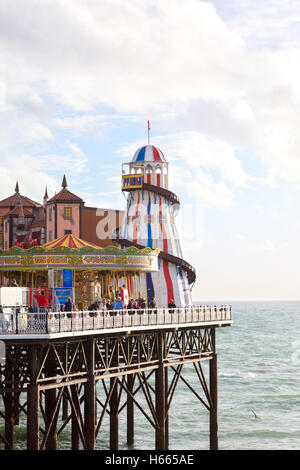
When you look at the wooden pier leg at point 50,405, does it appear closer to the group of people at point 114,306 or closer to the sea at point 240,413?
the group of people at point 114,306

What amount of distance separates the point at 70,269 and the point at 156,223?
22236mm

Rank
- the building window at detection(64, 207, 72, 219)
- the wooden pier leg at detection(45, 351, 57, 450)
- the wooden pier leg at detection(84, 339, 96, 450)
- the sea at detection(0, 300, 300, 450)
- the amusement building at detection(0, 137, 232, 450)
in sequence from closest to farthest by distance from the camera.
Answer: the amusement building at detection(0, 137, 232, 450)
the wooden pier leg at detection(84, 339, 96, 450)
the wooden pier leg at detection(45, 351, 57, 450)
the sea at detection(0, 300, 300, 450)
the building window at detection(64, 207, 72, 219)

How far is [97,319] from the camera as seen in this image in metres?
33.7

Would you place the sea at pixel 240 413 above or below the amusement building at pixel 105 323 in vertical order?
below

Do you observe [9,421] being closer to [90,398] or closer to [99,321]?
[90,398]

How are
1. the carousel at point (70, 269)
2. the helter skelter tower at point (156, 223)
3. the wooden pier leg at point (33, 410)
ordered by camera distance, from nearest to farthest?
the wooden pier leg at point (33, 410), the carousel at point (70, 269), the helter skelter tower at point (156, 223)

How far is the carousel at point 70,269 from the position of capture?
39750 millimetres

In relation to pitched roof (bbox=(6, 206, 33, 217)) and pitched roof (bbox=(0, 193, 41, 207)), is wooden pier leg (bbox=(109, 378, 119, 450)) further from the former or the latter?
pitched roof (bbox=(0, 193, 41, 207))

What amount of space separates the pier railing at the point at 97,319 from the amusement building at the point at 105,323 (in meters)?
0.05

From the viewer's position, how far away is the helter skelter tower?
2393 inches

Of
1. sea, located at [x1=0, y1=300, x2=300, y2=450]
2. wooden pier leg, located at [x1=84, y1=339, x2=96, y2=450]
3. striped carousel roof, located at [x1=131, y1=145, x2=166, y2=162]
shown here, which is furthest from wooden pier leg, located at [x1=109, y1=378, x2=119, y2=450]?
striped carousel roof, located at [x1=131, y1=145, x2=166, y2=162]

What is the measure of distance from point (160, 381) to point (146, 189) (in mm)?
24584

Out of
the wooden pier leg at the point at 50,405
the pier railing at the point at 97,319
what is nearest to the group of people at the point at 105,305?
the pier railing at the point at 97,319

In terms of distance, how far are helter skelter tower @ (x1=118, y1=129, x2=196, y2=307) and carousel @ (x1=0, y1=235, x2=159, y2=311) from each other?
55.8 ft
